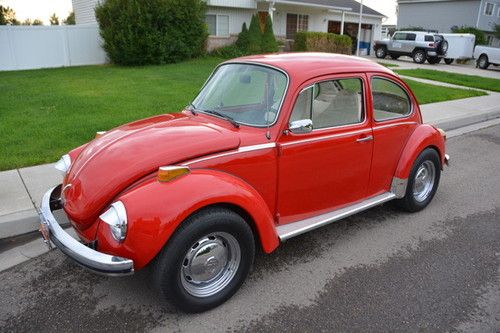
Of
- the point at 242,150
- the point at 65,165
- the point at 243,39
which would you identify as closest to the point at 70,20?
the point at 243,39

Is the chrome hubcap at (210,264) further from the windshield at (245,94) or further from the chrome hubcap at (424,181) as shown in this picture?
the chrome hubcap at (424,181)

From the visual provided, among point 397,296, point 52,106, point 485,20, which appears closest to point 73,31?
point 52,106

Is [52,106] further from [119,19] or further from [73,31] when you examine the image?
[73,31]

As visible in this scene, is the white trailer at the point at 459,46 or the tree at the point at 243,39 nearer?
the tree at the point at 243,39

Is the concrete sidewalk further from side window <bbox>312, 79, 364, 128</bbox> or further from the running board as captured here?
side window <bbox>312, 79, 364, 128</bbox>

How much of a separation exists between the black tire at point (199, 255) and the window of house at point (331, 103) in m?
1.08

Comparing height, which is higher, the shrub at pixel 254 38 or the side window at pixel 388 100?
the shrub at pixel 254 38

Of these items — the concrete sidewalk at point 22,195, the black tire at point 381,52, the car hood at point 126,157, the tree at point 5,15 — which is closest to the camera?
the car hood at point 126,157

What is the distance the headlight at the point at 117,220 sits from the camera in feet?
8.59

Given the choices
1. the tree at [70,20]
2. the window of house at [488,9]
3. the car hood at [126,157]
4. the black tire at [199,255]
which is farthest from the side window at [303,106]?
the window of house at [488,9]

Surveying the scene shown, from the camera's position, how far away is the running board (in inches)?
136

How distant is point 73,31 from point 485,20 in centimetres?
3659

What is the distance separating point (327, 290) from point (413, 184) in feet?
6.34

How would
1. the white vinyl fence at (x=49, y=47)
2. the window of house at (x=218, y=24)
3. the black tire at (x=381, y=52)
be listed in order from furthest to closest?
the black tire at (x=381, y=52) < the window of house at (x=218, y=24) < the white vinyl fence at (x=49, y=47)
